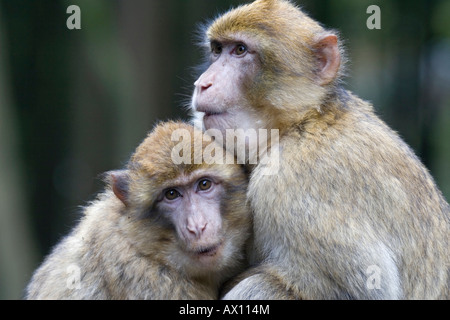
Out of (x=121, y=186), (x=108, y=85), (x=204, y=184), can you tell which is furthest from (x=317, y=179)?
(x=108, y=85)

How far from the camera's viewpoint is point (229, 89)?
5.09 metres

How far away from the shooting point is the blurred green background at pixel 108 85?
11.0 m

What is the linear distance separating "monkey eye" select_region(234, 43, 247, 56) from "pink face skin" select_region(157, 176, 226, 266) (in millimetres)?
938

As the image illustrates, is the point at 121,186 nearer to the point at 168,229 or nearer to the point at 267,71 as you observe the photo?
the point at 168,229

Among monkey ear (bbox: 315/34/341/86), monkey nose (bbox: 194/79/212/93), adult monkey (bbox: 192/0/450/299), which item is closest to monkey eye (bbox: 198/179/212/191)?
adult monkey (bbox: 192/0/450/299)

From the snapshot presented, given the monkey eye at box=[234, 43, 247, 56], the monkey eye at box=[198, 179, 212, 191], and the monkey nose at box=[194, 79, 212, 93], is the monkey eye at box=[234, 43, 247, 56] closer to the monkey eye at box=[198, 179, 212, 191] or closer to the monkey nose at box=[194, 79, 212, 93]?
the monkey nose at box=[194, 79, 212, 93]

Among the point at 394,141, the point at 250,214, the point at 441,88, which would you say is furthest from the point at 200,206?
the point at 441,88

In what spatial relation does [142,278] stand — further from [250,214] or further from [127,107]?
[127,107]

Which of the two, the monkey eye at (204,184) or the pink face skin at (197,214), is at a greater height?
the monkey eye at (204,184)

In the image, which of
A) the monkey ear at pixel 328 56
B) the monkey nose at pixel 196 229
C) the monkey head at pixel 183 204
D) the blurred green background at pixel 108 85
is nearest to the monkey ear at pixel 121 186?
the monkey head at pixel 183 204

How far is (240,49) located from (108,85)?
6.63 m

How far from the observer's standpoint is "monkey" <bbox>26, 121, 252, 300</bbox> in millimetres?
4758

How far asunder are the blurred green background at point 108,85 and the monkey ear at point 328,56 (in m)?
5.76

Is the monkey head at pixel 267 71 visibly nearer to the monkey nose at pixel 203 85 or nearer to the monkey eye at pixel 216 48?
the monkey nose at pixel 203 85
